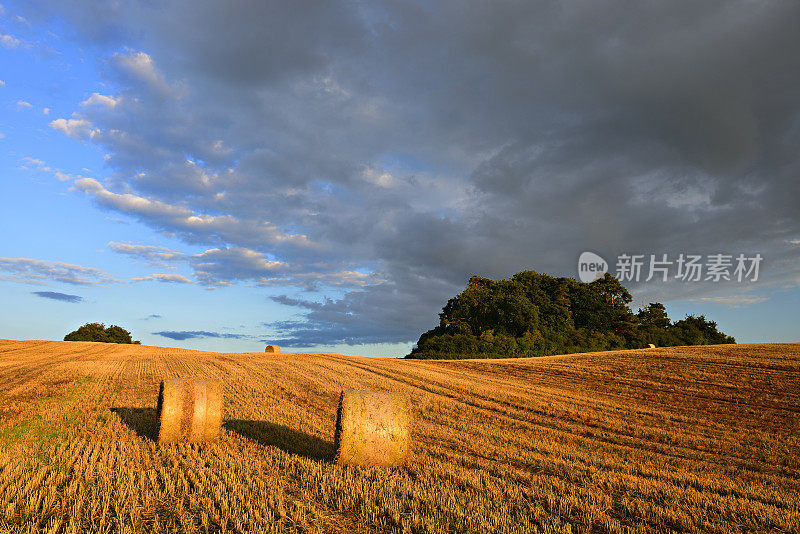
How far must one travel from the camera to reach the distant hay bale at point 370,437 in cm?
766

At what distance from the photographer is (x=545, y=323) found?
5088cm

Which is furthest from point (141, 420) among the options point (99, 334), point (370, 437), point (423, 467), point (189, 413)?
point (99, 334)

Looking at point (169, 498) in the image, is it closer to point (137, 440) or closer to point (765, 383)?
point (137, 440)

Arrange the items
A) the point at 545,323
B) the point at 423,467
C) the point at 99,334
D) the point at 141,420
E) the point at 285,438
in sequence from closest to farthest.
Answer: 1. the point at 423,467
2. the point at 285,438
3. the point at 141,420
4. the point at 545,323
5. the point at 99,334

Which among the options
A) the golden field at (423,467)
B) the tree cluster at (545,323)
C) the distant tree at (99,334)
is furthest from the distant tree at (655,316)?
the distant tree at (99,334)

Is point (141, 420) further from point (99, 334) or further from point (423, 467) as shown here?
point (99, 334)

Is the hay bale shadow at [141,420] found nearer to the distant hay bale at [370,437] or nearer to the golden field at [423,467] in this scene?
the golden field at [423,467]

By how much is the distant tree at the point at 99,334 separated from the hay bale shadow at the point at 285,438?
79.1 metres

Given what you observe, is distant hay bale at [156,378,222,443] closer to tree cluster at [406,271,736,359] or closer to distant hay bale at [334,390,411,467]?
distant hay bale at [334,390,411,467]

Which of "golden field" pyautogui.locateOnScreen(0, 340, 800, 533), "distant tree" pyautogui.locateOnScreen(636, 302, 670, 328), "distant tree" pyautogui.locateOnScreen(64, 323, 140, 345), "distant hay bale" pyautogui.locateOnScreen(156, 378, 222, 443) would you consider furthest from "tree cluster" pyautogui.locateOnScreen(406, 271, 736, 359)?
"distant tree" pyautogui.locateOnScreen(64, 323, 140, 345)

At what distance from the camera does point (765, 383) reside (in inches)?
768

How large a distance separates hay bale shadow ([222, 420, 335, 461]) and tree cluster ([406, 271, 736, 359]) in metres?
32.2

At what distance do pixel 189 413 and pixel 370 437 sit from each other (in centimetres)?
369

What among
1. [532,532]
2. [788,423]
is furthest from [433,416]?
[788,423]
